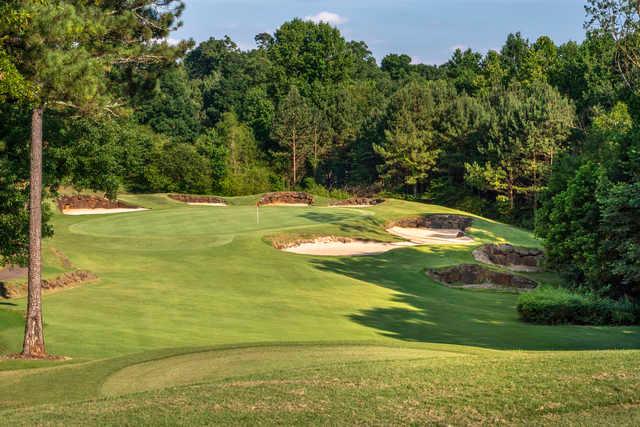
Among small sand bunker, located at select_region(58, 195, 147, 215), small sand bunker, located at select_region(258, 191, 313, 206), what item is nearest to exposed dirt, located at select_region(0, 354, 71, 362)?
small sand bunker, located at select_region(58, 195, 147, 215)

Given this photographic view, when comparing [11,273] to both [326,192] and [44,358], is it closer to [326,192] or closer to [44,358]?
[44,358]

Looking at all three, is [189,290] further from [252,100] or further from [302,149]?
[252,100]

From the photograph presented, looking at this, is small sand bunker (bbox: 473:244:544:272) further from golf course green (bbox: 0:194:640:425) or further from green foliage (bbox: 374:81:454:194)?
green foliage (bbox: 374:81:454:194)

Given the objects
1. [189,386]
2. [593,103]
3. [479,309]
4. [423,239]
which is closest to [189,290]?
[479,309]

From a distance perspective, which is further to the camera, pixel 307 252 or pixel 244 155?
pixel 244 155

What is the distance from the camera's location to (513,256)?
3772cm

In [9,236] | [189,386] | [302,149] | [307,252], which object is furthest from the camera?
[302,149]

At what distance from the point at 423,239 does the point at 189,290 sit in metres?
19.7

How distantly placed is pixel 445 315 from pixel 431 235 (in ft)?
67.8

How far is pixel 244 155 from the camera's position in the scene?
8269 centimetres

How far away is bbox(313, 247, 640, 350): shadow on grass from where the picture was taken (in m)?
17.8

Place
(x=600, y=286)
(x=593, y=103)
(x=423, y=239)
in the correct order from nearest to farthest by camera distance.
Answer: (x=600, y=286), (x=423, y=239), (x=593, y=103)

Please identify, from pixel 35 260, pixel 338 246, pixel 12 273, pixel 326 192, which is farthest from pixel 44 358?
pixel 326 192

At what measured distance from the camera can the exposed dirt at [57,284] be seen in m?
21.6
